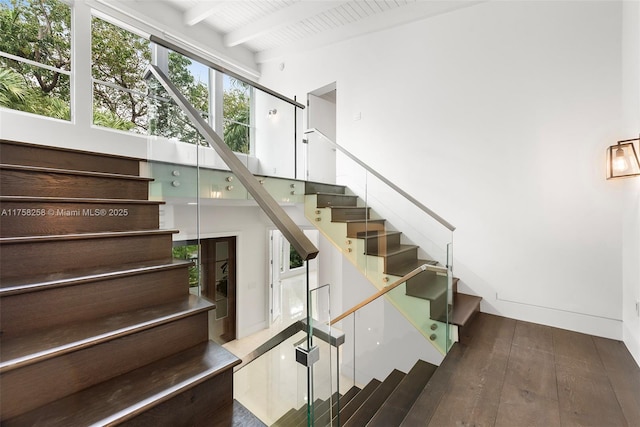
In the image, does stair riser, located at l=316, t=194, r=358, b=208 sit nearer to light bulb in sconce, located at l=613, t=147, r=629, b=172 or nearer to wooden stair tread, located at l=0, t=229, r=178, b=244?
wooden stair tread, located at l=0, t=229, r=178, b=244

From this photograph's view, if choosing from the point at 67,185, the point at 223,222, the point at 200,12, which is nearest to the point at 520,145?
the point at 223,222

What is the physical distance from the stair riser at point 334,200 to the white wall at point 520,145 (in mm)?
652

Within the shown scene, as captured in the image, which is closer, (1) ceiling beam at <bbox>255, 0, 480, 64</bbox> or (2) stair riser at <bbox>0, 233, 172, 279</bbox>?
(2) stair riser at <bbox>0, 233, 172, 279</bbox>

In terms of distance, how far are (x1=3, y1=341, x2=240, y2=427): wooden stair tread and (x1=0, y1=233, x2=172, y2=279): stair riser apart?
67 cm

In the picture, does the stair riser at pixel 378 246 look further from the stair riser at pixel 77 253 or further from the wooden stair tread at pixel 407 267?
the stair riser at pixel 77 253

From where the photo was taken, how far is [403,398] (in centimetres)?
235

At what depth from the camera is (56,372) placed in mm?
1043

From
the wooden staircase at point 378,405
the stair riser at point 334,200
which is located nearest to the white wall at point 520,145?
the stair riser at point 334,200

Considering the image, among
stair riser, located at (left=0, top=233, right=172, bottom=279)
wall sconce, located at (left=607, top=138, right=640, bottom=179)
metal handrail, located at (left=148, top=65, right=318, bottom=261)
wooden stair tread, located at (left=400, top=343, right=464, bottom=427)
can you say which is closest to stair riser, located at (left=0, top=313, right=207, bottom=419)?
stair riser, located at (left=0, top=233, right=172, bottom=279)

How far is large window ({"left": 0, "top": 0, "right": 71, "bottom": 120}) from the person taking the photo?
3.12m

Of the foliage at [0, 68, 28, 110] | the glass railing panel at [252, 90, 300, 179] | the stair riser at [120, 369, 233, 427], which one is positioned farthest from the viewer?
the glass railing panel at [252, 90, 300, 179]

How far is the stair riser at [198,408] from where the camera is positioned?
1.05 m

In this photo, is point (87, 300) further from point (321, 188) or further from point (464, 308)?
point (464, 308)

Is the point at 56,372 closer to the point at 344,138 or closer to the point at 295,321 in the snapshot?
the point at 295,321
